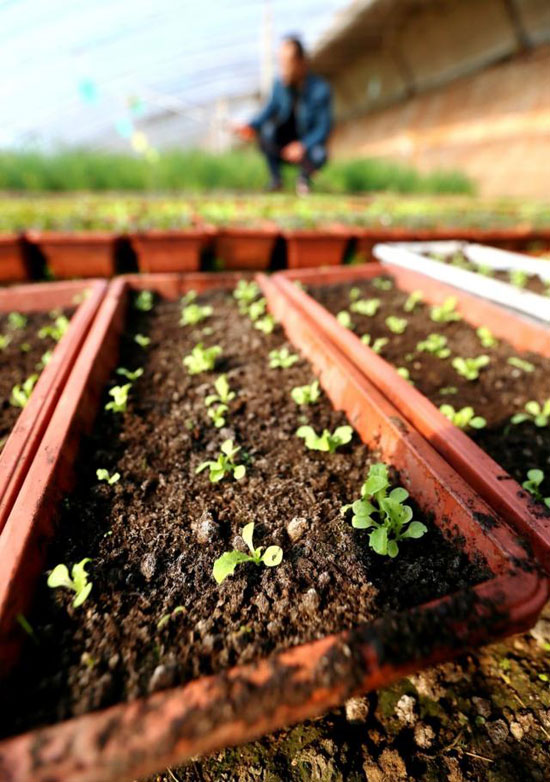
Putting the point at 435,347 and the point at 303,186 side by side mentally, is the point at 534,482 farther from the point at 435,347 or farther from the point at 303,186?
the point at 303,186

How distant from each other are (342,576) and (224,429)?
1.94 feet

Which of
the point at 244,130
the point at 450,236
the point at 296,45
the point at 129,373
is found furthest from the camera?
the point at 244,130

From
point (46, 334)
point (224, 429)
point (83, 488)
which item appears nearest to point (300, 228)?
point (46, 334)

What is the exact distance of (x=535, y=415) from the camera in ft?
4.60

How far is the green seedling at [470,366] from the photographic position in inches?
63.2

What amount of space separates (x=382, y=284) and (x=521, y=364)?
40.2 inches

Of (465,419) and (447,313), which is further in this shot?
(447,313)

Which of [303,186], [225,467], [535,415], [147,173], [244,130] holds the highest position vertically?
[244,130]

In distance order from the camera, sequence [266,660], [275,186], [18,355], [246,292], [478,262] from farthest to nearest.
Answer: [275,186] → [478,262] → [246,292] → [18,355] → [266,660]

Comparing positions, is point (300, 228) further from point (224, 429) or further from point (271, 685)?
point (271, 685)

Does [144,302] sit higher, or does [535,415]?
[144,302]

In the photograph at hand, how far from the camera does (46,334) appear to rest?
6.02ft

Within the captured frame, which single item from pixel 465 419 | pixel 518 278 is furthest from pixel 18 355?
pixel 518 278

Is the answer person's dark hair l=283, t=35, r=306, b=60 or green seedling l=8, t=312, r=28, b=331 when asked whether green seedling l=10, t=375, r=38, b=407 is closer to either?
green seedling l=8, t=312, r=28, b=331
